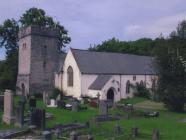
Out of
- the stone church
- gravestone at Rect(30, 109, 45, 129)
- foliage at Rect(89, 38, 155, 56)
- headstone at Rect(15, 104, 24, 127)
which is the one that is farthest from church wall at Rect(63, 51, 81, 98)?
foliage at Rect(89, 38, 155, 56)

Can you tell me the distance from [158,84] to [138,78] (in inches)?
652

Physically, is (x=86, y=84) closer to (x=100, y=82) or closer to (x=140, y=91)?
(x=100, y=82)

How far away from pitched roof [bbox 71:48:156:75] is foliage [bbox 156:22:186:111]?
9710 mm

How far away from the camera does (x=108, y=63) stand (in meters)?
50.4

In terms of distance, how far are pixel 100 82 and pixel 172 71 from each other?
45.4 ft

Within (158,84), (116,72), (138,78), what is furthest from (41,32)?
(158,84)

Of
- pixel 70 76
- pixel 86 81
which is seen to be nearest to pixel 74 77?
pixel 70 76

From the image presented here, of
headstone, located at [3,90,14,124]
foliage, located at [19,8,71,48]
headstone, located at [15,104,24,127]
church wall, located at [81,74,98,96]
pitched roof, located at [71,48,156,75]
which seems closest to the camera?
headstone, located at [15,104,24,127]

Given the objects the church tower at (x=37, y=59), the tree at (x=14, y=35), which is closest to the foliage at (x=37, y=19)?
the tree at (x=14, y=35)

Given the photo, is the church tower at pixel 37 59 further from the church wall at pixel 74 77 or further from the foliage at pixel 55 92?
the church wall at pixel 74 77

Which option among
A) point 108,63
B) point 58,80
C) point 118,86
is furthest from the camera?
point 58,80

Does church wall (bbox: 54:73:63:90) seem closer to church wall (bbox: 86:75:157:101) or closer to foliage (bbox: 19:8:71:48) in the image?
church wall (bbox: 86:75:157:101)

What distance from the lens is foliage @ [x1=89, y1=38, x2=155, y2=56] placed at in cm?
7764

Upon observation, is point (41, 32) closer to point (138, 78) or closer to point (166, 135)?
point (138, 78)
